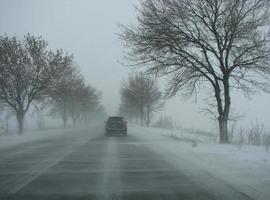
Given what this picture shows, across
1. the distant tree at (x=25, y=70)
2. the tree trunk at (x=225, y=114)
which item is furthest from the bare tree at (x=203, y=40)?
the distant tree at (x=25, y=70)

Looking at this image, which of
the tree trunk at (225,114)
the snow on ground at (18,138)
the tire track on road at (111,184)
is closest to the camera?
the tire track on road at (111,184)

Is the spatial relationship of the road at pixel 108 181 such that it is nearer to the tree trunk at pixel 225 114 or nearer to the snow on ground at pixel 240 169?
the snow on ground at pixel 240 169

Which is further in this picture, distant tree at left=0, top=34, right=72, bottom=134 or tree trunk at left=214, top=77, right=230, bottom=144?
distant tree at left=0, top=34, right=72, bottom=134

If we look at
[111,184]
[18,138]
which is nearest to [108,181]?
[111,184]

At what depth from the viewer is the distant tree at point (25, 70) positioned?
32.2 m

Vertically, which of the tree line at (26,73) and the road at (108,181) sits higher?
the tree line at (26,73)

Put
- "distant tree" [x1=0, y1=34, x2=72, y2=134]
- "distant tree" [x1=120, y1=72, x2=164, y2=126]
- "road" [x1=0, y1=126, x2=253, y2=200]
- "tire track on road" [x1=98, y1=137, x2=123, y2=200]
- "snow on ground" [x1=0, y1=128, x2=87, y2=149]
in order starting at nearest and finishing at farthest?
"tire track on road" [x1=98, y1=137, x2=123, y2=200], "road" [x1=0, y1=126, x2=253, y2=200], "snow on ground" [x1=0, y1=128, x2=87, y2=149], "distant tree" [x1=0, y1=34, x2=72, y2=134], "distant tree" [x1=120, y1=72, x2=164, y2=126]

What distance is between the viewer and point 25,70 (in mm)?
32719

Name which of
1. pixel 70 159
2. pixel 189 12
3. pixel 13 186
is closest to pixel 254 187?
pixel 13 186

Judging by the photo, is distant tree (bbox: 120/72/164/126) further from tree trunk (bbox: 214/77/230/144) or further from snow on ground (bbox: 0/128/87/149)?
tree trunk (bbox: 214/77/230/144)

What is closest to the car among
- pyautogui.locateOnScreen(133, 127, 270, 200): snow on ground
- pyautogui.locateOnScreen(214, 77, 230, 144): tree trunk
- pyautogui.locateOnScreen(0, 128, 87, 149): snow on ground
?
pyautogui.locateOnScreen(0, 128, 87, 149): snow on ground

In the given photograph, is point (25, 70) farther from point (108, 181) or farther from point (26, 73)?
point (108, 181)

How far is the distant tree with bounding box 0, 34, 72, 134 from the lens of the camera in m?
32.2

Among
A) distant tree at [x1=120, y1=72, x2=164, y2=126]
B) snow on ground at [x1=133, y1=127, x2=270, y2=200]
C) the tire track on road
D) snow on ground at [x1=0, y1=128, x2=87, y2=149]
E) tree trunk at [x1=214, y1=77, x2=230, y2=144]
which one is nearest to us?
the tire track on road
